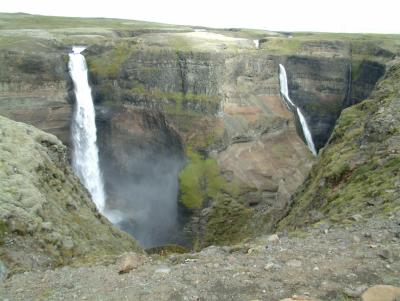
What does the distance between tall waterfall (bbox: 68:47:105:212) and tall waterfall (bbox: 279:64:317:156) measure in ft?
99.7

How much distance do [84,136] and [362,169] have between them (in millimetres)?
48452

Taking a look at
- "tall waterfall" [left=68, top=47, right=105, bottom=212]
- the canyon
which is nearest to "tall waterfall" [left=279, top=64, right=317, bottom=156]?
the canyon

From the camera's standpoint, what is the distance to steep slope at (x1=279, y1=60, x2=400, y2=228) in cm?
1573

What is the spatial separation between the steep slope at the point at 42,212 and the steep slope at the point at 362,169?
29.9ft

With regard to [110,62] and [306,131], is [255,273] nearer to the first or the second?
[110,62]

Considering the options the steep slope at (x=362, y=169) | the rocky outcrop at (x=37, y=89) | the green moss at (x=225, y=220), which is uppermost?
the steep slope at (x=362, y=169)

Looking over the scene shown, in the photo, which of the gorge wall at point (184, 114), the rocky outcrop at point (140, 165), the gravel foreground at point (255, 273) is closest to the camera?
the gravel foreground at point (255, 273)

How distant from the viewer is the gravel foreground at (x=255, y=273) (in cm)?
968

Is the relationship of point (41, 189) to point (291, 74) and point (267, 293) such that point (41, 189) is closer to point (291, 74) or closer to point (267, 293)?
point (267, 293)

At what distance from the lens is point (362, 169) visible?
19.5 metres

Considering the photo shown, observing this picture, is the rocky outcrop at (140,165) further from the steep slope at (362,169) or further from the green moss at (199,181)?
the steep slope at (362,169)

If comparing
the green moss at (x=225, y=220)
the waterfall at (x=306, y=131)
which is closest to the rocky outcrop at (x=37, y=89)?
the green moss at (x=225, y=220)

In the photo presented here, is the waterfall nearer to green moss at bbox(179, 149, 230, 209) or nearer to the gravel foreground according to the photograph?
green moss at bbox(179, 149, 230, 209)

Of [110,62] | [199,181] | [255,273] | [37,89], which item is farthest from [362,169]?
[110,62]
